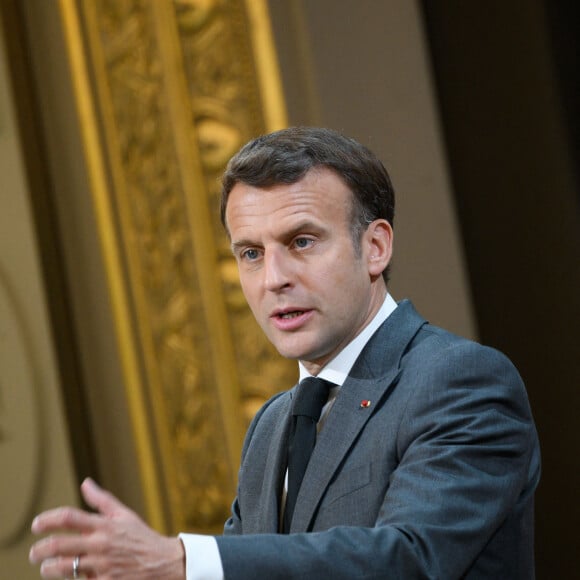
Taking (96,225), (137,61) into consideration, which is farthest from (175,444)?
(137,61)

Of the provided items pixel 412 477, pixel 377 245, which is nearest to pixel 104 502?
pixel 412 477

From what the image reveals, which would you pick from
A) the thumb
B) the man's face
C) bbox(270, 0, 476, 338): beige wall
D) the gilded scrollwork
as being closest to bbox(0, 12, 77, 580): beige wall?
the gilded scrollwork

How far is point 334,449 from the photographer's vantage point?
1457 mm

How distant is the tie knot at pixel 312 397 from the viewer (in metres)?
1.55

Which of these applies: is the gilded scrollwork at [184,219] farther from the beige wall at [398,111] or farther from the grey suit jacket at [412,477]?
the grey suit jacket at [412,477]

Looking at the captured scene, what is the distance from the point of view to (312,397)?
5.09 feet

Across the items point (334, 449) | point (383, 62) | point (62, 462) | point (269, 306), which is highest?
point (383, 62)

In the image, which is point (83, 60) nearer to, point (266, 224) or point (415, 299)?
point (415, 299)

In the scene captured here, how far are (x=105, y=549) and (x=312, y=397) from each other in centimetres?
47

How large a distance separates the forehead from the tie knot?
0.75 feet

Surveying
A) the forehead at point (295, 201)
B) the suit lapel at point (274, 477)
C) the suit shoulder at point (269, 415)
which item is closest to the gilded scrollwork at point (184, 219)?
the suit shoulder at point (269, 415)

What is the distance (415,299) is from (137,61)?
3.28 ft

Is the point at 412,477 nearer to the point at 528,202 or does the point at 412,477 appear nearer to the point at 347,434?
the point at 347,434

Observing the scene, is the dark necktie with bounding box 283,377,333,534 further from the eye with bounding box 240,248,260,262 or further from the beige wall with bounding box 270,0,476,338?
the beige wall with bounding box 270,0,476,338
